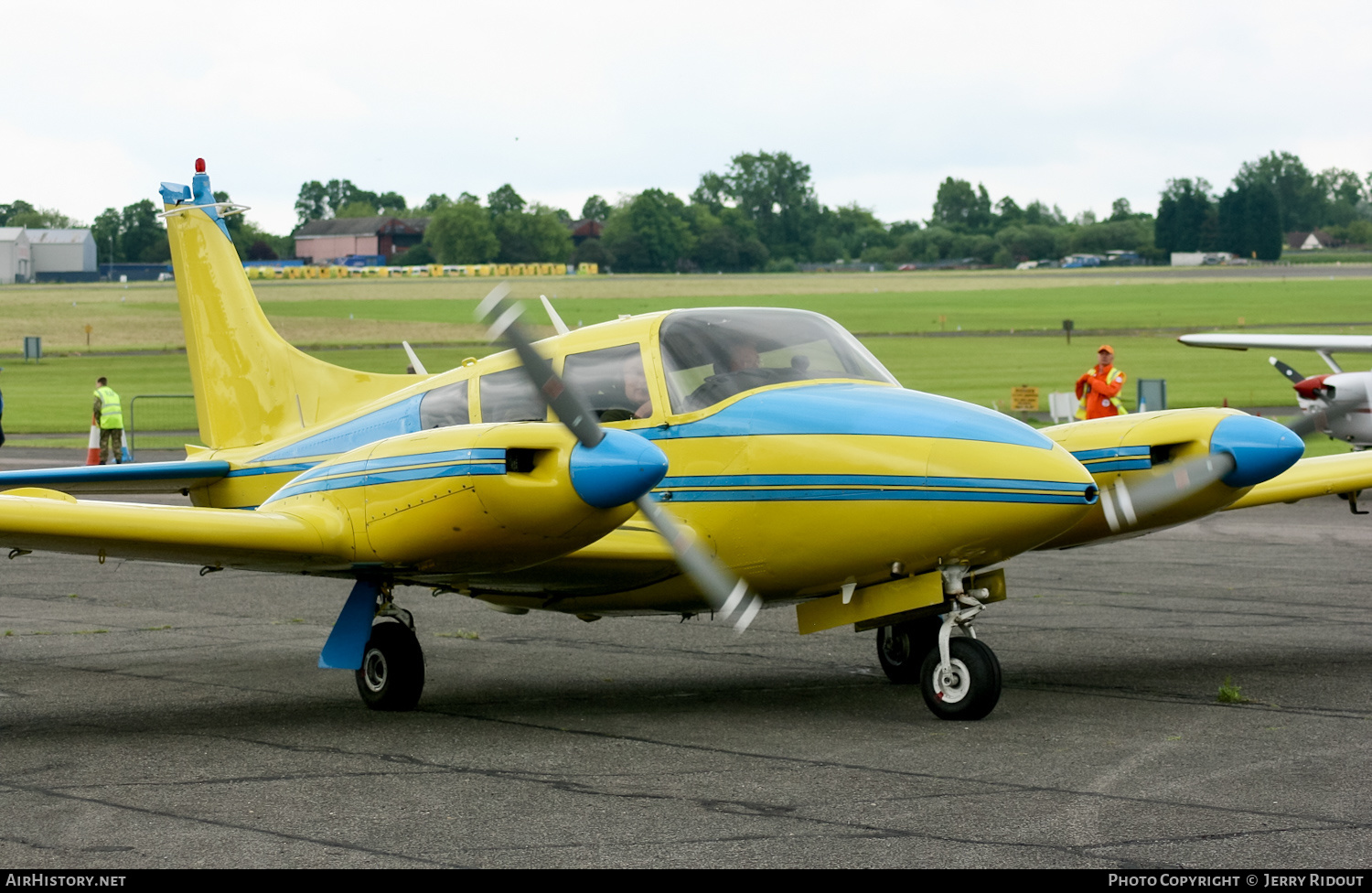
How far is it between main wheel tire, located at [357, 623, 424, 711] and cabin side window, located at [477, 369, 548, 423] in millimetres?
1519

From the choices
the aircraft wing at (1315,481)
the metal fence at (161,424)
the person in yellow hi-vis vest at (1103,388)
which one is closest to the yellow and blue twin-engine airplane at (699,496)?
the aircraft wing at (1315,481)

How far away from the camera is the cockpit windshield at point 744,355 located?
29.3 feet

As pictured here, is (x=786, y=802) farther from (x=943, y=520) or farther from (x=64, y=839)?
(x=64, y=839)

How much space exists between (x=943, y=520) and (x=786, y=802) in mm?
2122

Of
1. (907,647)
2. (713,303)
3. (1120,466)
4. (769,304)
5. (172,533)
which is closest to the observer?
(172,533)

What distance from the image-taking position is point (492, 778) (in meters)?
7.23

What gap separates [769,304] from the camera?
78000mm

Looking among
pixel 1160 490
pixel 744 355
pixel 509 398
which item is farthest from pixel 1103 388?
pixel 509 398

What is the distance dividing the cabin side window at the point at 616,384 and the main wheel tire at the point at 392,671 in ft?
6.26

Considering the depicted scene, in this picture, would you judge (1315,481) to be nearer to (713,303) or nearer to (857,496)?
(857,496)

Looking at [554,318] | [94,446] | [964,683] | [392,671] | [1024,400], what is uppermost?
[554,318]

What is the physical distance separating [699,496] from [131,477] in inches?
178

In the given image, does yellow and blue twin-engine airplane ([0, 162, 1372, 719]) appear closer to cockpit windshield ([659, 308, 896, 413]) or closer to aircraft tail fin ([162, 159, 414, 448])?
cockpit windshield ([659, 308, 896, 413])
